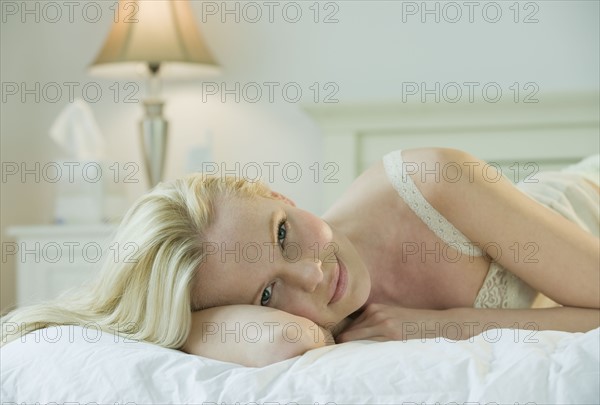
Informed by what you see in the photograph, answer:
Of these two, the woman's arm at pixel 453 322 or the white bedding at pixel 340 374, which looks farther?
the woman's arm at pixel 453 322

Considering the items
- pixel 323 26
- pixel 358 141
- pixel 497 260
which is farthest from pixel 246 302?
pixel 323 26

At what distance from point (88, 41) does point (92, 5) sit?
5.1 inches

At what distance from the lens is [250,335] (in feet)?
3.25

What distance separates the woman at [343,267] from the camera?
1069mm

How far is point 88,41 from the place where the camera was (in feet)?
10.1

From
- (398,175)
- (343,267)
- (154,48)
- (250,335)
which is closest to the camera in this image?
(250,335)

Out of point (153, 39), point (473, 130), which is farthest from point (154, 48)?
point (473, 130)

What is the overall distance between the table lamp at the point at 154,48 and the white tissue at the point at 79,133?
0.57 feet

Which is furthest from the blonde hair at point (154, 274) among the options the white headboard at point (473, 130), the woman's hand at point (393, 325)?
the white headboard at point (473, 130)

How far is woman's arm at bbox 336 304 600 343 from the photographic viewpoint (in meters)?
1.22

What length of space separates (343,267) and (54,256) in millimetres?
1678

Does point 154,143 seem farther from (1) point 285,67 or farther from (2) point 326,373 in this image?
Result: (2) point 326,373

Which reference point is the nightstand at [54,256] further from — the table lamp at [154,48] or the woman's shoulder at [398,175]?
the woman's shoulder at [398,175]

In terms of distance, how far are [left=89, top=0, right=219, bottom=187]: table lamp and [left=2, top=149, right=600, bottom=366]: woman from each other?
1302 millimetres
